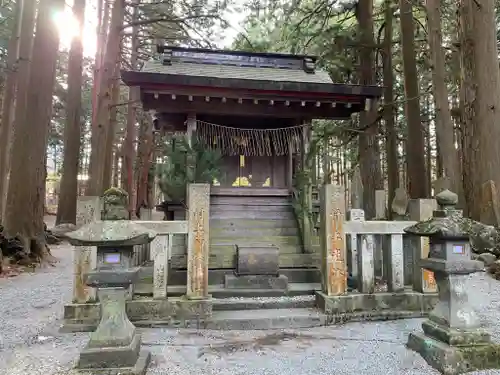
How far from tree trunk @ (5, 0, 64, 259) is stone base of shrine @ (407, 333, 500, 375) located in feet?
29.5

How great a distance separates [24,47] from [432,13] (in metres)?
12.1

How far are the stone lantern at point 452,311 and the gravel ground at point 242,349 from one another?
0.49 ft

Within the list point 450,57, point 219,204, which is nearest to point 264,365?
point 219,204

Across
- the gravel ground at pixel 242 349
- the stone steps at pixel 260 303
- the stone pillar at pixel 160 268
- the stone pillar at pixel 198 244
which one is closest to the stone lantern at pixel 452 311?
the gravel ground at pixel 242 349

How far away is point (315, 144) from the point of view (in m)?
8.70

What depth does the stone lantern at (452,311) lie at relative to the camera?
129 inches

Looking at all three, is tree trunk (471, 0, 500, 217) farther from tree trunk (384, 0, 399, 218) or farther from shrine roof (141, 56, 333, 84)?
tree trunk (384, 0, 399, 218)

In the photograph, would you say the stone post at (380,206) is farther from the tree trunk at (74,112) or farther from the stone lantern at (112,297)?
the tree trunk at (74,112)

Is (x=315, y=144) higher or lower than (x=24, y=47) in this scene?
lower

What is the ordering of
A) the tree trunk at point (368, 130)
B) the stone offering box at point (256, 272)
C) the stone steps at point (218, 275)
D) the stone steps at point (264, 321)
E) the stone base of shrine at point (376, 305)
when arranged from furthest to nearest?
1. the tree trunk at point (368, 130)
2. the stone steps at point (218, 275)
3. the stone offering box at point (256, 272)
4. the stone base of shrine at point (376, 305)
5. the stone steps at point (264, 321)

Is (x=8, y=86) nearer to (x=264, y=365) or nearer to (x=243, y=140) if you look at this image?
(x=243, y=140)

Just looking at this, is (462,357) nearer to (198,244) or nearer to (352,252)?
(352,252)

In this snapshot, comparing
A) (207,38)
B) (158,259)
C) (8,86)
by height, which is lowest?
(158,259)

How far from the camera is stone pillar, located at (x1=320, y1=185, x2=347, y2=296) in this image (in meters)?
4.88
